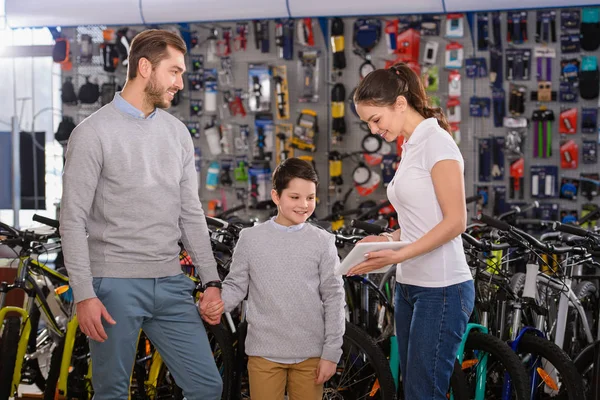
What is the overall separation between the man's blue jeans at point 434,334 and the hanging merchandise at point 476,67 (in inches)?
197

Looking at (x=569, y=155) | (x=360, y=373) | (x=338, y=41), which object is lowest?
(x=360, y=373)

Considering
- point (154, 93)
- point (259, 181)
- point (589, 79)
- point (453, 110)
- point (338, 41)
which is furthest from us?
point (259, 181)

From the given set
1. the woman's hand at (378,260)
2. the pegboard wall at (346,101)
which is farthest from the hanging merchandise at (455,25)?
the woman's hand at (378,260)

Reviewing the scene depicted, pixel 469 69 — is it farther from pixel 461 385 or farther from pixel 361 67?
pixel 461 385

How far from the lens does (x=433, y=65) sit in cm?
755

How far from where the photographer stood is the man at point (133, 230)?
2773 millimetres

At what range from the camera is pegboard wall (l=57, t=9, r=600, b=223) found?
7332mm

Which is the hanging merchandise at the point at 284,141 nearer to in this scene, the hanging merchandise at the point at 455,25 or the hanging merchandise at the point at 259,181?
the hanging merchandise at the point at 259,181

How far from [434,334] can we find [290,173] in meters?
0.97

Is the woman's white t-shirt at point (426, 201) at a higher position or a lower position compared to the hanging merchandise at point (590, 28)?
lower

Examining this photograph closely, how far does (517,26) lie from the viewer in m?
7.29

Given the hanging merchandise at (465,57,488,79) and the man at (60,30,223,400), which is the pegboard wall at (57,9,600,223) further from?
the man at (60,30,223,400)

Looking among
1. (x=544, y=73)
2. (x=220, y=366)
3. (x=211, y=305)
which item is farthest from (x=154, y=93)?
(x=544, y=73)

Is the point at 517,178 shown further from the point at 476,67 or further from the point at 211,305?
the point at 211,305
